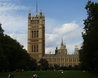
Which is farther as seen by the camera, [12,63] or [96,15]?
[12,63]

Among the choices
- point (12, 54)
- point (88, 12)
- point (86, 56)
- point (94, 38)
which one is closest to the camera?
point (94, 38)

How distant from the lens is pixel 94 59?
58719 mm

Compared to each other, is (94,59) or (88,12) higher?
(88,12)

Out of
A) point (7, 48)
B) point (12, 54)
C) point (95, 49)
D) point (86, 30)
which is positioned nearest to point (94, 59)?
point (95, 49)

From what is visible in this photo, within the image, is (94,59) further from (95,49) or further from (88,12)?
(88,12)

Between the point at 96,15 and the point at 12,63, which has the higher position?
the point at 96,15

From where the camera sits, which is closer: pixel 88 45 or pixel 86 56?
pixel 88 45

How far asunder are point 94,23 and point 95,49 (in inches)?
195

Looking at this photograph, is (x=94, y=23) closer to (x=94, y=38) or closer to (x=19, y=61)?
(x=94, y=38)

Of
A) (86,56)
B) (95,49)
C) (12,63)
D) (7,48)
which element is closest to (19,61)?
(12,63)

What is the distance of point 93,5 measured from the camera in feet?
194

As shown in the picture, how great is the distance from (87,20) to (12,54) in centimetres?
4152

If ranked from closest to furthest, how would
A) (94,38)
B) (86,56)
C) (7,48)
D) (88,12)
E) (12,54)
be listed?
(94,38) < (88,12) < (86,56) < (7,48) < (12,54)

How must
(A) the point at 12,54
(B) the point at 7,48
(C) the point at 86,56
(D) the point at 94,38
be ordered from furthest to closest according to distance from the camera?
(A) the point at 12,54 < (B) the point at 7,48 < (C) the point at 86,56 < (D) the point at 94,38
